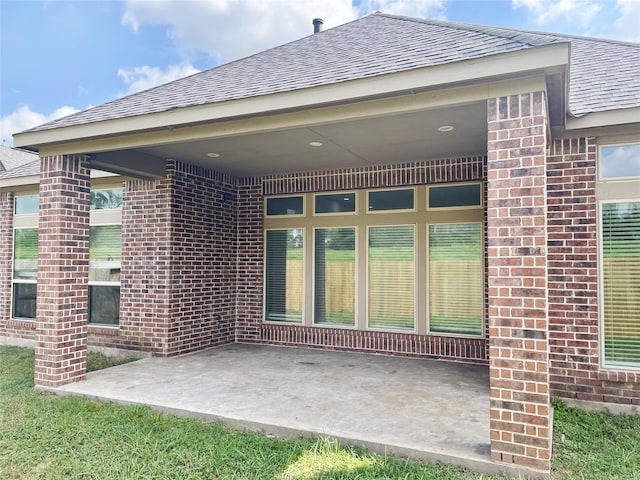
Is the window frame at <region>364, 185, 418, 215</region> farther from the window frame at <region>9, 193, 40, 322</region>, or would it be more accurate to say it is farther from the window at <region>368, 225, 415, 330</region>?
the window frame at <region>9, 193, 40, 322</region>

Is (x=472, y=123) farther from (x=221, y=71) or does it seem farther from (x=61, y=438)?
(x=61, y=438)

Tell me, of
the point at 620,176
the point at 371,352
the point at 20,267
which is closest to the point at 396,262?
the point at 371,352

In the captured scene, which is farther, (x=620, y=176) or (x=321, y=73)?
(x=620, y=176)

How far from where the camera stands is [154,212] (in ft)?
23.0

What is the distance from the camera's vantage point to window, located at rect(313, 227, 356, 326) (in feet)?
24.1

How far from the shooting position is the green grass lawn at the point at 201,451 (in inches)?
123

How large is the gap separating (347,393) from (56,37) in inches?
589

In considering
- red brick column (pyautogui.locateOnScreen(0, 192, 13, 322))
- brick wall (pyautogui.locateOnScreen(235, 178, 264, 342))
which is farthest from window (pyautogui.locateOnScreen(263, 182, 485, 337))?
red brick column (pyautogui.locateOnScreen(0, 192, 13, 322))

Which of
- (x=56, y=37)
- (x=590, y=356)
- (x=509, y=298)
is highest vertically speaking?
(x=56, y=37)

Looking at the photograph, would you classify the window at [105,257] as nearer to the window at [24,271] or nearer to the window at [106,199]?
the window at [106,199]

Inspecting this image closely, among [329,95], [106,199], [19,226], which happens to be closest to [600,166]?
[329,95]

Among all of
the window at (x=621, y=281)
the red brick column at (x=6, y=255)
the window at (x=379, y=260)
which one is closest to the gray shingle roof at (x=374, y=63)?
the window at (x=621, y=281)

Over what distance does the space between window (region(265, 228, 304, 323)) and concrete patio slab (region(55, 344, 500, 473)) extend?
3.34 feet

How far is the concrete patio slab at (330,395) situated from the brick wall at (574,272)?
3.24ft
